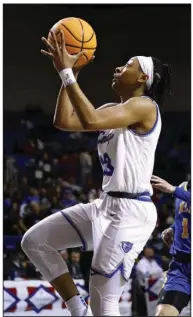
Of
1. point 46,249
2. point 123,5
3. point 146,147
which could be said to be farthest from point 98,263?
point 123,5

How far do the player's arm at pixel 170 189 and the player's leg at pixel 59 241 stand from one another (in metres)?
0.70

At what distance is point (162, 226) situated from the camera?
11047mm

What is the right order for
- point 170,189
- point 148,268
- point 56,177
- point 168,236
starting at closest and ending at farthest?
point 170,189
point 168,236
point 148,268
point 56,177

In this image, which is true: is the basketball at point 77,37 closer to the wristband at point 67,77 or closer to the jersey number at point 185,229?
the wristband at point 67,77

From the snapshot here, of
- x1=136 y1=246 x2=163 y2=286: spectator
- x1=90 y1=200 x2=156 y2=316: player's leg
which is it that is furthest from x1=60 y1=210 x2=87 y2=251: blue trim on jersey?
x1=136 y1=246 x2=163 y2=286: spectator

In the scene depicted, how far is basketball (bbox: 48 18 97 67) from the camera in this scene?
440 cm

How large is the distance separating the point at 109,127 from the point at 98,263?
2.72 ft

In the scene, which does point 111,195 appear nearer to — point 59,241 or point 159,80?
point 59,241

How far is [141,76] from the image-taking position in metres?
4.43

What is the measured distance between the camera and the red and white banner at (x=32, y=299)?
9.25m

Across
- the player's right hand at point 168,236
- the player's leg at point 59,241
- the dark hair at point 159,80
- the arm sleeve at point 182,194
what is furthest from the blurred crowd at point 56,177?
the dark hair at point 159,80

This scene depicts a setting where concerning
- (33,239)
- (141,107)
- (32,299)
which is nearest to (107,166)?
(141,107)

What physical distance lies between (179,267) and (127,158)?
188 centimetres

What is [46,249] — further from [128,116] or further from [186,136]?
[186,136]
